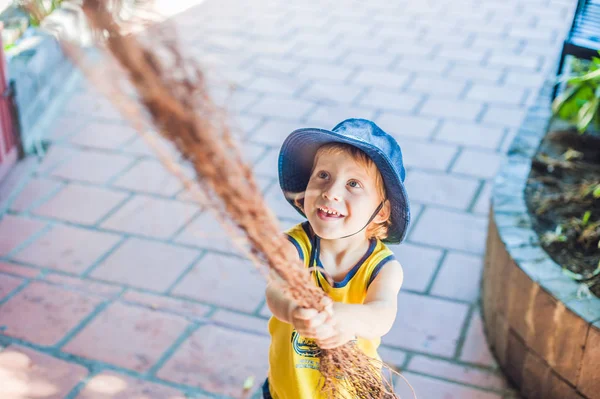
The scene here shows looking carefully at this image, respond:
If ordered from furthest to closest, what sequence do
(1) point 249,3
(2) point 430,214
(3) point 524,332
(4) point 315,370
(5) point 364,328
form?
(1) point 249,3 → (2) point 430,214 → (3) point 524,332 → (4) point 315,370 → (5) point 364,328

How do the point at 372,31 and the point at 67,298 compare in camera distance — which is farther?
the point at 372,31

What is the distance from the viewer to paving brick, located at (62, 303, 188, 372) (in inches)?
97.3

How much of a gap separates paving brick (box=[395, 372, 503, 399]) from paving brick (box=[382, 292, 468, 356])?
5.8 inches

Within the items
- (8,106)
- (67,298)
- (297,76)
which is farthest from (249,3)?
(67,298)

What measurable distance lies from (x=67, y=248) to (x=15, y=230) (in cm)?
30

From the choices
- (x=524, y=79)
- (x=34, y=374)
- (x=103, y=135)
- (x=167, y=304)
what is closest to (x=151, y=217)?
(x=167, y=304)

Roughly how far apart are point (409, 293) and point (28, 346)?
56.0 inches

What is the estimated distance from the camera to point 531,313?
2164mm

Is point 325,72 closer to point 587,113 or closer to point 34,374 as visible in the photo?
point 587,113

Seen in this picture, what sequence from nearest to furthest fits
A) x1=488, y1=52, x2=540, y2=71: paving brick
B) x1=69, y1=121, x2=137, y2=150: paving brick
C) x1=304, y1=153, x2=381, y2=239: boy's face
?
x1=304, y1=153, x2=381, y2=239: boy's face
x1=69, y1=121, x2=137, y2=150: paving brick
x1=488, y1=52, x2=540, y2=71: paving brick

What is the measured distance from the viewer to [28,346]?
2516mm

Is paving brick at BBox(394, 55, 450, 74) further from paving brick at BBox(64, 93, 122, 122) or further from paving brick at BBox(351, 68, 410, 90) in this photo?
paving brick at BBox(64, 93, 122, 122)

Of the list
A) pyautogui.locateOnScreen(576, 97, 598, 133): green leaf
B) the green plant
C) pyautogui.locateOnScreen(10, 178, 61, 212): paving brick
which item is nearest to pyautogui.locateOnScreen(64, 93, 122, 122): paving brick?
pyautogui.locateOnScreen(10, 178, 61, 212): paving brick

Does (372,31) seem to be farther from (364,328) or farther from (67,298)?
(364,328)
